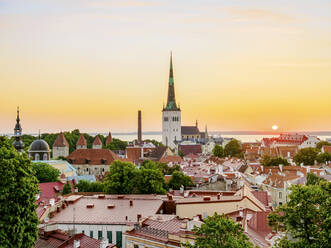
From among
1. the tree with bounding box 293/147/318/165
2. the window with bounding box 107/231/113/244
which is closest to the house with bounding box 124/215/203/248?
the window with bounding box 107/231/113/244

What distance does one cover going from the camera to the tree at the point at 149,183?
47256mm

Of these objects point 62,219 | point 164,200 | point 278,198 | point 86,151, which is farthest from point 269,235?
point 86,151

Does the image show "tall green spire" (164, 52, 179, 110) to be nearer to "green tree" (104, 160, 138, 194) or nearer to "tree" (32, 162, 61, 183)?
"tree" (32, 162, 61, 183)

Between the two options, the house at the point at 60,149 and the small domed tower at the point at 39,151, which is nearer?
the small domed tower at the point at 39,151

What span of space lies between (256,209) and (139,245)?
12821mm

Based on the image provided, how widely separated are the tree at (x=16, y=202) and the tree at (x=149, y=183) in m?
25.6

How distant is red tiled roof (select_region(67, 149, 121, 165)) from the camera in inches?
3812

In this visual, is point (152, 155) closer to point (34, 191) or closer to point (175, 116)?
point (175, 116)

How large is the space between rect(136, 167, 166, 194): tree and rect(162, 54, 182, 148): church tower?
136010 mm

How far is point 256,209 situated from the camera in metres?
34.2

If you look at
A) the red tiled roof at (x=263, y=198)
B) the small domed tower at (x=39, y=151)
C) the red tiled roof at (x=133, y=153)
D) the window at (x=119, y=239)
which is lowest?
the window at (x=119, y=239)

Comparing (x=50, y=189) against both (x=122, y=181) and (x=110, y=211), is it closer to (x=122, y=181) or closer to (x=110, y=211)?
(x=122, y=181)

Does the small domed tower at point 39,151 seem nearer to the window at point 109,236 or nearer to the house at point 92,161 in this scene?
the house at point 92,161

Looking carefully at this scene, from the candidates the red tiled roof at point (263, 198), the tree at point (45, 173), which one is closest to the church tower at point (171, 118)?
the tree at point (45, 173)
